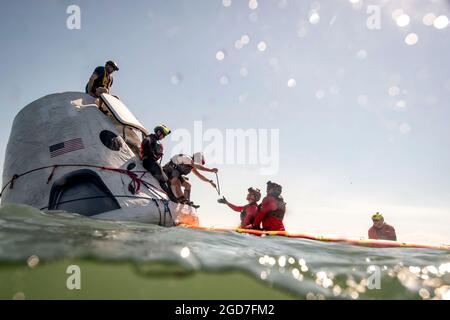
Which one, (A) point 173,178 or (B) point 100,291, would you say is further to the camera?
(A) point 173,178

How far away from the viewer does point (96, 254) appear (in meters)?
3.79

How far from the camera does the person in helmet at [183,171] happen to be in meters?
9.50

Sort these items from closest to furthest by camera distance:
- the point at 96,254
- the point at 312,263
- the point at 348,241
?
1. the point at 96,254
2. the point at 312,263
3. the point at 348,241

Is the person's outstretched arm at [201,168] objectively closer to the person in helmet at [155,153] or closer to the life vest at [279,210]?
the person in helmet at [155,153]

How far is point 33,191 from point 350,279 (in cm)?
739

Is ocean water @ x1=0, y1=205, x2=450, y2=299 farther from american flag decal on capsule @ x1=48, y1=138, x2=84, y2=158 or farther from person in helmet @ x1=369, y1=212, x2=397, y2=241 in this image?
person in helmet @ x1=369, y1=212, x2=397, y2=241

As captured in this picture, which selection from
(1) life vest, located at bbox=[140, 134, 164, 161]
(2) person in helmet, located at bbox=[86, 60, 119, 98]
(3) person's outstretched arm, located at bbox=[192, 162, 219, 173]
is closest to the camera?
(1) life vest, located at bbox=[140, 134, 164, 161]

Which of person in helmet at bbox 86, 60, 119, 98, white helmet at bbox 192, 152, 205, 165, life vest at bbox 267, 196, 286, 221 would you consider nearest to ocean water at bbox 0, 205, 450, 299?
life vest at bbox 267, 196, 286, 221

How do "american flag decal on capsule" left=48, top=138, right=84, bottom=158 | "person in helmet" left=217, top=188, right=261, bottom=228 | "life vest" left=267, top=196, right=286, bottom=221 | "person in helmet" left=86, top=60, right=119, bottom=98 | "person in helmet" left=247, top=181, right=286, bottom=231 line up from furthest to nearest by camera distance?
"person in helmet" left=86, top=60, right=119, bottom=98, "person in helmet" left=217, top=188, right=261, bottom=228, "life vest" left=267, top=196, right=286, bottom=221, "person in helmet" left=247, top=181, right=286, bottom=231, "american flag decal on capsule" left=48, top=138, right=84, bottom=158

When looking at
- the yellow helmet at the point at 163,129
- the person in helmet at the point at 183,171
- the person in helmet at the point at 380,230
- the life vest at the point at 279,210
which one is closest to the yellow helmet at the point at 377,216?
the person in helmet at the point at 380,230

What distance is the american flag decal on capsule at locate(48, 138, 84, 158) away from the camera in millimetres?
8414

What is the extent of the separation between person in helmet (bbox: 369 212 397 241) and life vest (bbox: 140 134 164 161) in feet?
25.3
